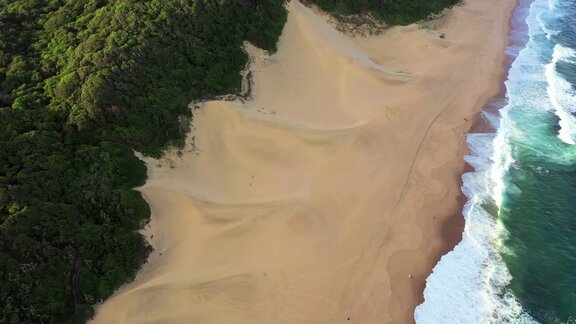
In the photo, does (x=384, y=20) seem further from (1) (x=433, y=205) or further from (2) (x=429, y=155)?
(1) (x=433, y=205)

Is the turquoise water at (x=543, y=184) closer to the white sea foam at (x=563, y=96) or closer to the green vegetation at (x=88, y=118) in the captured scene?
the white sea foam at (x=563, y=96)

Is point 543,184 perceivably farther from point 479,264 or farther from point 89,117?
point 89,117

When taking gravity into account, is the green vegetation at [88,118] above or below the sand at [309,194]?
above

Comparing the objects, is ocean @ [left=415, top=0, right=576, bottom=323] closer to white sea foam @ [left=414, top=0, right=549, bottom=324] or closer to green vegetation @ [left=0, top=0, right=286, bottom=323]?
white sea foam @ [left=414, top=0, right=549, bottom=324]

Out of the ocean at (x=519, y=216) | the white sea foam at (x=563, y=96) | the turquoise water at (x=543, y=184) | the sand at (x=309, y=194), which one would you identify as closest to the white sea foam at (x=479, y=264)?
the ocean at (x=519, y=216)

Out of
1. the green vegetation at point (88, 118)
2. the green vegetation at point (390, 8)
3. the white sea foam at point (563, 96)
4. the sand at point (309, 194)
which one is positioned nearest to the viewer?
the green vegetation at point (88, 118)

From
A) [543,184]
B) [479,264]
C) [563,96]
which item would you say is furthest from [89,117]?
[563,96]
